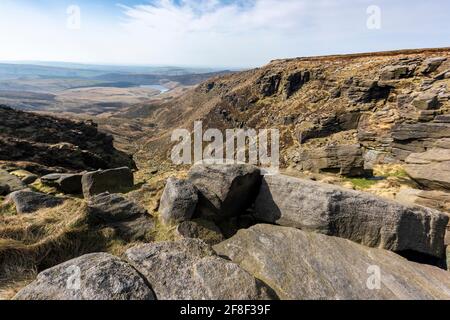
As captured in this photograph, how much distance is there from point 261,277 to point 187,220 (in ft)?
11.5

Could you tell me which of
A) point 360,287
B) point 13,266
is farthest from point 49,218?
point 360,287

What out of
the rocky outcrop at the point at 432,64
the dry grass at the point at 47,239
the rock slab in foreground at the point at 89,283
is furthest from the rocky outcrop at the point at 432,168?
the rocky outcrop at the point at 432,64

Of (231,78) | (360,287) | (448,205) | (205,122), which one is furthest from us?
(231,78)

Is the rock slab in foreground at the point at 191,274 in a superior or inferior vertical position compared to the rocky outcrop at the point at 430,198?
superior

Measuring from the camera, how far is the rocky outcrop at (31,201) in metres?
10.5

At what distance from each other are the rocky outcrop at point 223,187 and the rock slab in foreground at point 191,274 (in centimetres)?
316

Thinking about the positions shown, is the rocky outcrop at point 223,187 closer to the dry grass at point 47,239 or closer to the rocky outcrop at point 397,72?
the dry grass at point 47,239

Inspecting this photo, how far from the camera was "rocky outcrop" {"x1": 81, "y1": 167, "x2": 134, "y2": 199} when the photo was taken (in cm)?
1558

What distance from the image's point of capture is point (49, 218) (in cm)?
954

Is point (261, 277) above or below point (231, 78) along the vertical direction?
below

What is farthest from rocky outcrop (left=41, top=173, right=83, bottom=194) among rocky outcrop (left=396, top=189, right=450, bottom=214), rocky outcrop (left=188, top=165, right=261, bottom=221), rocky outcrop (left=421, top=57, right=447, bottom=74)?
rocky outcrop (left=421, top=57, right=447, bottom=74)

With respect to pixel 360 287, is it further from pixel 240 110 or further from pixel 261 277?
pixel 240 110
